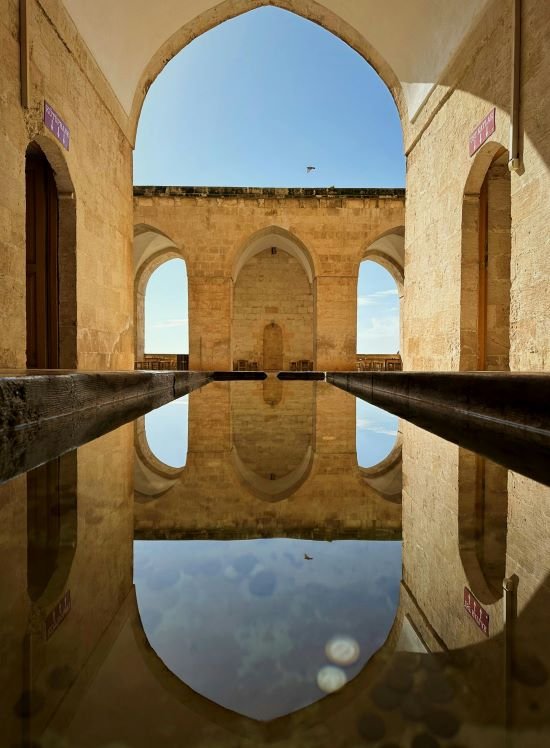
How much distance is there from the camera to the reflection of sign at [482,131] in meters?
5.79

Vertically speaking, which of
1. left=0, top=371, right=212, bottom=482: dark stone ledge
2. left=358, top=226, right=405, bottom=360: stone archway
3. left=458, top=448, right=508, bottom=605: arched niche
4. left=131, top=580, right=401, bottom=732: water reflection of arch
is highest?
left=358, top=226, right=405, bottom=360: stone archway

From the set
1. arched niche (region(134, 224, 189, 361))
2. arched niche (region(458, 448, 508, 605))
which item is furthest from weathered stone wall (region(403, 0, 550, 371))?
arched niche (region(134, 224, 189, 361))

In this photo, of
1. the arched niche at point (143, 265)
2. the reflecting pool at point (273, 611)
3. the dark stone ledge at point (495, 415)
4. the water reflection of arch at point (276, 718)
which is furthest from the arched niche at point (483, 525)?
the arched niche at point (143, 265)

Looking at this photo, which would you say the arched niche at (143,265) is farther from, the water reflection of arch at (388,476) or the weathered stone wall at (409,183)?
the water reflection of arch at (388,476)

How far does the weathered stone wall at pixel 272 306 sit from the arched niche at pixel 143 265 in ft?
12.7

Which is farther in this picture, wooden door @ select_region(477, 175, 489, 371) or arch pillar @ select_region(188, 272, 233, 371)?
arch pillar @ select_region(188, 272, 233, 371)

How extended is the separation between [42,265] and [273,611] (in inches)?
286

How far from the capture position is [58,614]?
718 millimetres

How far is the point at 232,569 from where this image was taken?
89 centimetres

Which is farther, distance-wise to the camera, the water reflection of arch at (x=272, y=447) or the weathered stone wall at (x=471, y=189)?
the weathered stone wall at (x=471, y=189)

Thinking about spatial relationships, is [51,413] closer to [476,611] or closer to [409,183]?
[476,611]

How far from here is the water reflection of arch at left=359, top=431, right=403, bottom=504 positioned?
1526mm

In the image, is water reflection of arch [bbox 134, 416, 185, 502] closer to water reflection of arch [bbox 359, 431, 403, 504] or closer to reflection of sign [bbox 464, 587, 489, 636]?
water reflection of arch [bbox 359, 431, 403, 504]

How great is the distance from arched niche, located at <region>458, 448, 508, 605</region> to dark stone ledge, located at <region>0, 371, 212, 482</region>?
1472 mm
